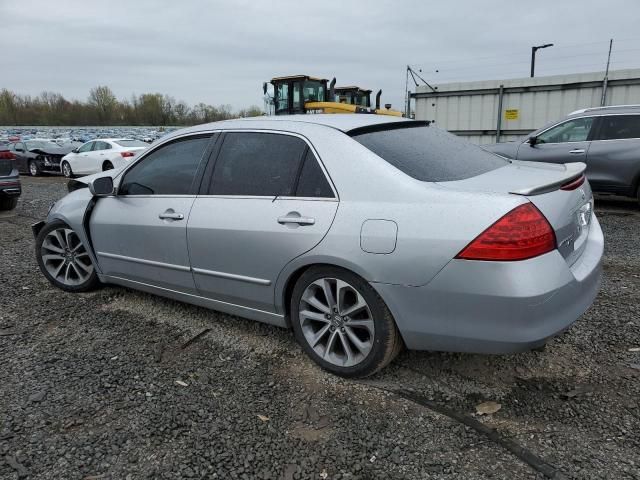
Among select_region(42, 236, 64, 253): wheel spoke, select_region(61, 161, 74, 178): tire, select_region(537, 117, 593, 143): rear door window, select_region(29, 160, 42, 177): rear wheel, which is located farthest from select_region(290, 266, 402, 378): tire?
select_region(29, 160, 42, 177): rear wheel

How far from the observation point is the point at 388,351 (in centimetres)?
268

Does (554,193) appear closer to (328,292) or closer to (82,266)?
(328,292)

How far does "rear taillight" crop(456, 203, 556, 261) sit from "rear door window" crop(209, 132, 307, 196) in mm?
1155

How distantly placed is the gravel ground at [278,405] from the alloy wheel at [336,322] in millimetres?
172

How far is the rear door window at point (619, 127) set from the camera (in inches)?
301

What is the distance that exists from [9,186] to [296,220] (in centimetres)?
798

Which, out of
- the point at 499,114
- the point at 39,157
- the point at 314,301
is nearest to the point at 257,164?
the point at 314,301

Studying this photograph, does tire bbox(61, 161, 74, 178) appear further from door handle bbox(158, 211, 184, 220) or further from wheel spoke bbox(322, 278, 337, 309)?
wheel spoke bbox(322, 278, 337, 309)

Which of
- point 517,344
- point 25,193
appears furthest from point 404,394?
point 25,193

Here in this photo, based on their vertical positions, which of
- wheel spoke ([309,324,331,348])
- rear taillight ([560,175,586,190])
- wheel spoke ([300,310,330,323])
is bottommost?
wheel spoke ([309,324,331,348])

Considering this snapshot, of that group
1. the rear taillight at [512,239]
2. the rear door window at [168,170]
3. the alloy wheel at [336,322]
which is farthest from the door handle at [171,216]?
the rear taillight at [512,239]

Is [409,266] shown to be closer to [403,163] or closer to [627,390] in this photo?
[403,163]

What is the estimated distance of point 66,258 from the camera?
442 cm

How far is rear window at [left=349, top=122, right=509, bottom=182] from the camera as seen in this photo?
9.02 feet
